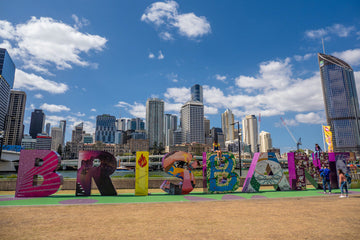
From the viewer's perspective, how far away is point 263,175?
16891 millimetres

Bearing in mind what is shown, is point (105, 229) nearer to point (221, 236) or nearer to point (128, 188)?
point (221, 236)

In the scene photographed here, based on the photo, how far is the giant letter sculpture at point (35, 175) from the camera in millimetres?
13500

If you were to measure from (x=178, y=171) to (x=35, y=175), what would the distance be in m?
9.04

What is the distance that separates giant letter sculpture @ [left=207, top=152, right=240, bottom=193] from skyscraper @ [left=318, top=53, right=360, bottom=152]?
667 feet

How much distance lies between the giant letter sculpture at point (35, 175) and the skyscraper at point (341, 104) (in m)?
213

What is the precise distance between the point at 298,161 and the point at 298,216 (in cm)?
1048

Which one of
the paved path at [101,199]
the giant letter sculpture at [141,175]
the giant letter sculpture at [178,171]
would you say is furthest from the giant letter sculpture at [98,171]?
the giant letter sculpture at [178,171]

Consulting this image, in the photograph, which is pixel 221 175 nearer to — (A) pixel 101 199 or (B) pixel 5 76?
(A) pixel 101 199

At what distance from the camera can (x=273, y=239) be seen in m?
6.08

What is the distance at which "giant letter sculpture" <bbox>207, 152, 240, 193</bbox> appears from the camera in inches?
631

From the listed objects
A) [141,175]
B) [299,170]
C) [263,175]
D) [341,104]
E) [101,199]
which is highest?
[341,104]

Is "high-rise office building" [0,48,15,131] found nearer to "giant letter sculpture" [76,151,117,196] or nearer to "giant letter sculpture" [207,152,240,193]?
"giant letter sculpture" [76,151,117,196]

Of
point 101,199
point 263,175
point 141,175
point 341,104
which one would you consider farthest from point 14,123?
point 341,104

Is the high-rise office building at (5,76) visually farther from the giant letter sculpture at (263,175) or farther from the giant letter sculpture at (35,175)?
the giant letter sculpture at (263,175)
